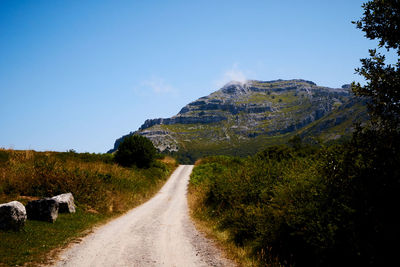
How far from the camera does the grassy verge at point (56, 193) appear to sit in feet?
32.0

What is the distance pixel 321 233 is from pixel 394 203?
1692mm

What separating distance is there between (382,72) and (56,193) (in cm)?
1880

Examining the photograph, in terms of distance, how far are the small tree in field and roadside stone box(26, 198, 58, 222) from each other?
21.1 m

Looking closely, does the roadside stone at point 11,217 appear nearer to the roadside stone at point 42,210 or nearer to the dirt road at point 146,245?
the roadside stone at point 42,210

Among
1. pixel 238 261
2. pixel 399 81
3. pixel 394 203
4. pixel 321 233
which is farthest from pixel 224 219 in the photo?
pixel 399 81

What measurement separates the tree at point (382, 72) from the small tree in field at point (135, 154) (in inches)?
1236

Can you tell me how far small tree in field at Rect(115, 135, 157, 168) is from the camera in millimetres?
35297

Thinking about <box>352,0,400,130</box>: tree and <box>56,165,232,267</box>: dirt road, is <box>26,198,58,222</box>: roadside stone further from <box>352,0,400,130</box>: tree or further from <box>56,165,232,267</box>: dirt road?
<box>352,0,400,130</box>: tree

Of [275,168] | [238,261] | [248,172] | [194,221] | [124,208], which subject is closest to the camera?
[238,261]

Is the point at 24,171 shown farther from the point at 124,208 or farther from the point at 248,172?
the point at 248,172

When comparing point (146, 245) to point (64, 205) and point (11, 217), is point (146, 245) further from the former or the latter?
point (64, 205)

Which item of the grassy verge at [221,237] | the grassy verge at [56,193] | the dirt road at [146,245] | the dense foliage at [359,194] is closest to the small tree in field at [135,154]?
the grassy verge at [56,193]

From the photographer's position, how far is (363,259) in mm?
5605

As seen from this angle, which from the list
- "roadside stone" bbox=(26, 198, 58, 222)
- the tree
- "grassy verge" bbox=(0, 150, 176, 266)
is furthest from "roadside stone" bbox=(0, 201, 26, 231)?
the tree
